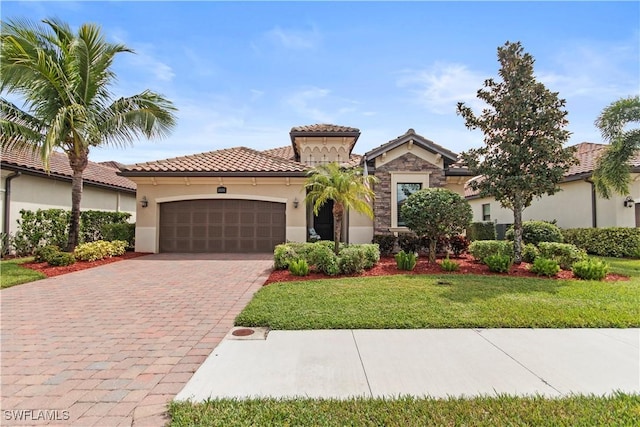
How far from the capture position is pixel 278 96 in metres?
11.6

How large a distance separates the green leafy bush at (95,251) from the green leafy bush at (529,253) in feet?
48.7

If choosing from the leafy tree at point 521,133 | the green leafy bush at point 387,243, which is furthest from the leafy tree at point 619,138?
the green leafy bush at point 387,243

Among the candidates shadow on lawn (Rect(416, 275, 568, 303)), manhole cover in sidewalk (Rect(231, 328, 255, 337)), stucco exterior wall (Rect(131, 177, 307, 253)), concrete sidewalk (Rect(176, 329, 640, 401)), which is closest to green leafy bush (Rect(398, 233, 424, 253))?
shadow on lawn (Rect(416, 275, 568, 303))

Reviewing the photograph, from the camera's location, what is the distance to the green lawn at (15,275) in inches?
310

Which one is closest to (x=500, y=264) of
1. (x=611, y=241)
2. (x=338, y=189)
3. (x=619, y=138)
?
(x=338, y=189)

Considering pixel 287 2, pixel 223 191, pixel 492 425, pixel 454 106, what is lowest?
pixel 492 425

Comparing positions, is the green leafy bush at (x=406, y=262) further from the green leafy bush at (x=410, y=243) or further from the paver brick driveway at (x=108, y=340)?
the paver brick driveway at (x=108, y=340)

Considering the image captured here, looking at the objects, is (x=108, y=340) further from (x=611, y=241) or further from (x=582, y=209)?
(x=582, y=209)

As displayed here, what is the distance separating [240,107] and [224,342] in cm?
1031

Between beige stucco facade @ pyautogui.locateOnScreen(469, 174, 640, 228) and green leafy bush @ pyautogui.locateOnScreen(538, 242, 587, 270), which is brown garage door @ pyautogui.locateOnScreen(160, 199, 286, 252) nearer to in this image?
green leafy bush @ pyautogui.locateOnScreen(538, 242, 587, 270)

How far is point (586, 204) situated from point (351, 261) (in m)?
13.6

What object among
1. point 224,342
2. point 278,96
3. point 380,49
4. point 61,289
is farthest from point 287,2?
point 61,289

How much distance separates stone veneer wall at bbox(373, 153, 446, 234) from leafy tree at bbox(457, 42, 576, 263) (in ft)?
11.5

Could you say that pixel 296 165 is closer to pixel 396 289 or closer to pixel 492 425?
pixel 396 289
